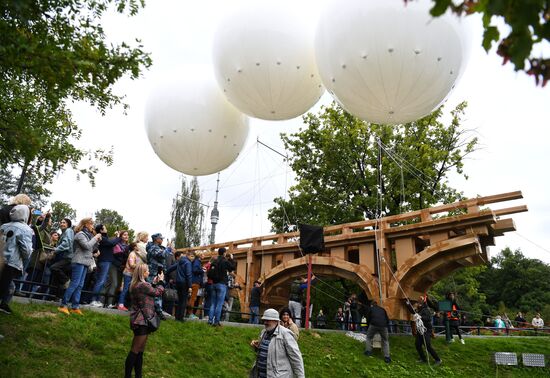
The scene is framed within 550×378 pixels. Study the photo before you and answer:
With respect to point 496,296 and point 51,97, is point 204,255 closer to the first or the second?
point 51,97

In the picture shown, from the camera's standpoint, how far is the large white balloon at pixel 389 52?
6.43 meters

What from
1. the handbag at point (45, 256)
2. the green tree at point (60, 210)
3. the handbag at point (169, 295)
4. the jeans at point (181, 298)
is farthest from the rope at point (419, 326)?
the green tree at point (60, 210)

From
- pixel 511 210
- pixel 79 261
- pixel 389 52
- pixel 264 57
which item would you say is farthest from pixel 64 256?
pixel 511 210

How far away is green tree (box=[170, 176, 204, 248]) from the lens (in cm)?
3647

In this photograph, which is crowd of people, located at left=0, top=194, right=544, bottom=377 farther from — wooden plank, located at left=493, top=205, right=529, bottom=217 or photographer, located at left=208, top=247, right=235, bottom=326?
wooden plank, located at left=493, top=205, right=529, bottom=217

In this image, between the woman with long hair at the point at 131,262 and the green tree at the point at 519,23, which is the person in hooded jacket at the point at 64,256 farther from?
the green tree at the point at 519,23

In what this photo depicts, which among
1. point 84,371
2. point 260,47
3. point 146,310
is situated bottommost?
point 84,371

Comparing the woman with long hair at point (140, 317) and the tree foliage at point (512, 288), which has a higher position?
the tree foliage at point (512, 288)

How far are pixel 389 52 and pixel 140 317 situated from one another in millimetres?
5011

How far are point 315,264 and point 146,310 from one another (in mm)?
10685

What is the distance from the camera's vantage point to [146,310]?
5.29 metres

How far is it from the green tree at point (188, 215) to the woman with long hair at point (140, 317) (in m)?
31.2

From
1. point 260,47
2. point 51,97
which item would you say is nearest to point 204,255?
point 260,47

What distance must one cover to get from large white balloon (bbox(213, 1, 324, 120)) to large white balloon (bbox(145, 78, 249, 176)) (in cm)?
62
